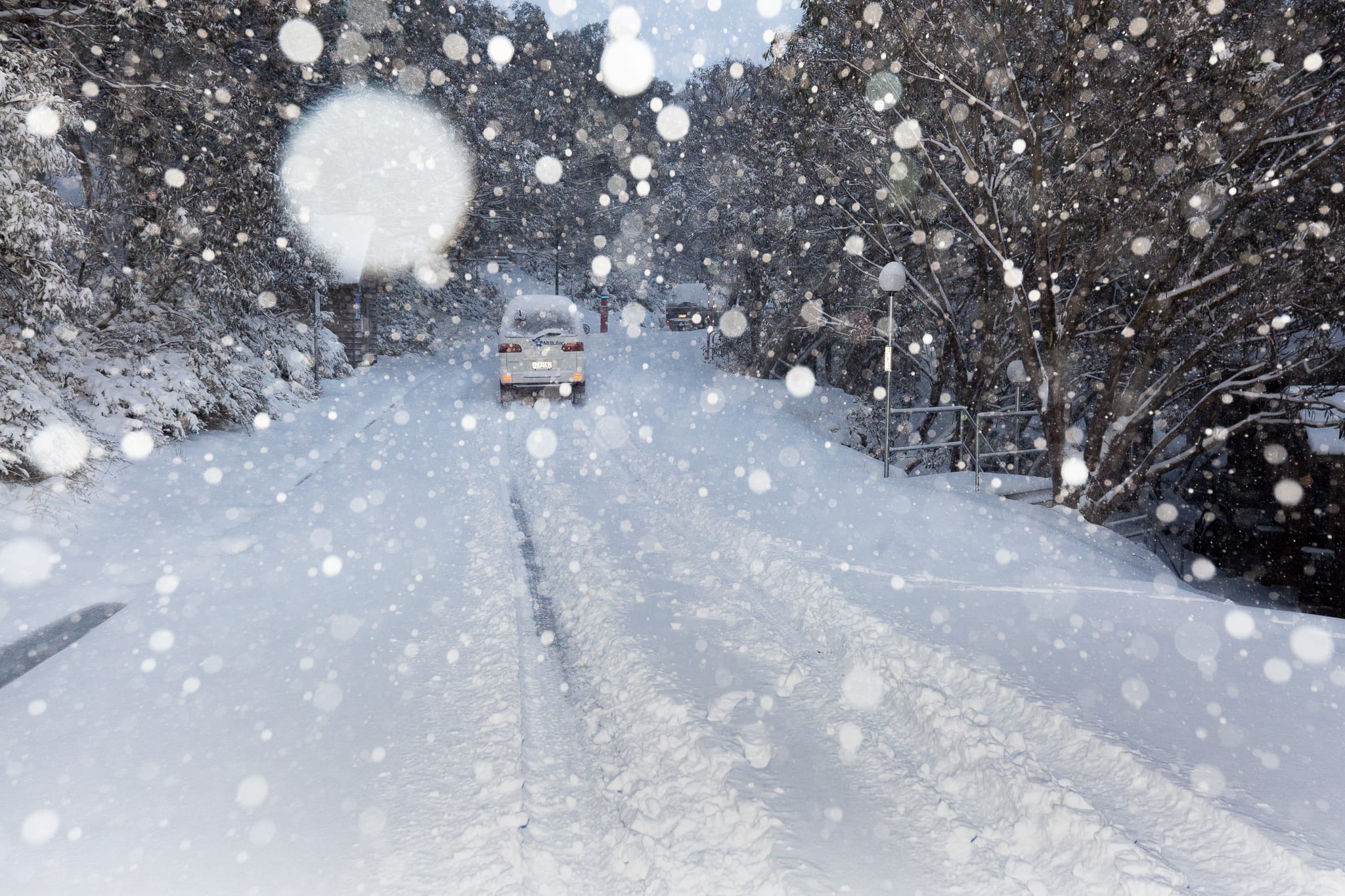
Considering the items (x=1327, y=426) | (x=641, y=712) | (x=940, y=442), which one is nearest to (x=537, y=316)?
(x=940, y=442)

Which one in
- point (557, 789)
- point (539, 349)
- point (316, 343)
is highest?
point (539, 349)

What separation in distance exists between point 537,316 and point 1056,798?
43.2 ft

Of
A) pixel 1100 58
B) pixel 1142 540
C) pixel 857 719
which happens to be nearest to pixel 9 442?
pixel 857 719

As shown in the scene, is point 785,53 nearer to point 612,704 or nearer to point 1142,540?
point 612,704

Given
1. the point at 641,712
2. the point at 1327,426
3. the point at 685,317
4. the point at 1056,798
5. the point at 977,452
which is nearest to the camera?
the point at 1056,798

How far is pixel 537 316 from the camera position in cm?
1486

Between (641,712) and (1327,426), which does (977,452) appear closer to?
(1327,426)

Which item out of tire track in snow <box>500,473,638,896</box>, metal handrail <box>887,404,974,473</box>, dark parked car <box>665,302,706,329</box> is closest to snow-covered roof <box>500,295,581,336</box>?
metal handrail <box>887,404,974,473</box>

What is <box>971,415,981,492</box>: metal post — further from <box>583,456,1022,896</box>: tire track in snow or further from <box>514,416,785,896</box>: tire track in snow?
<box>514,416,785,896</box>: tire track in snow

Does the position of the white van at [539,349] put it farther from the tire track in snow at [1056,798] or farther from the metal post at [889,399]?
the tire track in snow at [1056,798]

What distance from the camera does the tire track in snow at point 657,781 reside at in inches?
111

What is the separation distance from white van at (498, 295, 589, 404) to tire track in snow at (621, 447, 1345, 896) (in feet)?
35.9

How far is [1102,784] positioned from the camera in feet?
10.8

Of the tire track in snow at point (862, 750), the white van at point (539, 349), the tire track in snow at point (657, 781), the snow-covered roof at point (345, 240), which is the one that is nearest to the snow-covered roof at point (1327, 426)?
the tire track in snow at point (862, 750)
